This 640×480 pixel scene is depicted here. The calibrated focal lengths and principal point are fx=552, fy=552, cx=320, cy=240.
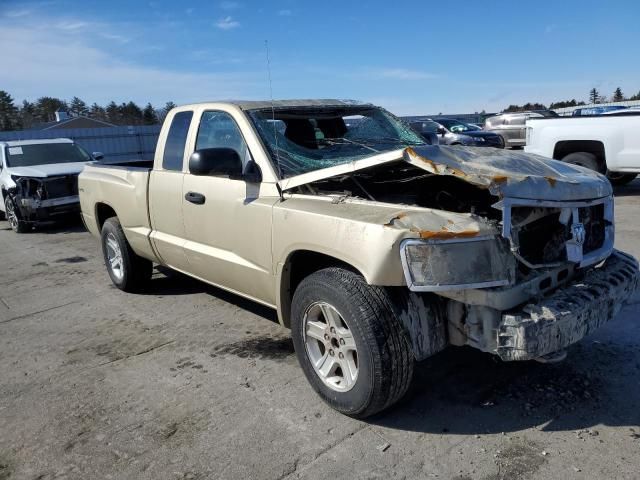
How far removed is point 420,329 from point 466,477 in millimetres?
738

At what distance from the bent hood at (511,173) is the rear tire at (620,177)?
8.86 metres

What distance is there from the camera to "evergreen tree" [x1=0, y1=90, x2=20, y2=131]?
61.3 m

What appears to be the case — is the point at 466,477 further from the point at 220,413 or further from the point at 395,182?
the point at 395,182

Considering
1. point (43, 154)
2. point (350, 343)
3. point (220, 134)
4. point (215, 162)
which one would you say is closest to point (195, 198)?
point (220, 134)

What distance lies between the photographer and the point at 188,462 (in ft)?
9.50

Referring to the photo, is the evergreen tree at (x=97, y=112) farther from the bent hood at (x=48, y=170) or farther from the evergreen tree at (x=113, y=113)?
the bent hood at (x=48, y=170)

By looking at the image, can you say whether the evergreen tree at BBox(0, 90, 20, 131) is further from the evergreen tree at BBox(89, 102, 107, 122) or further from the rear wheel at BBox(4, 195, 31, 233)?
the rear wheel at BBox(4, 195, 31, 233)

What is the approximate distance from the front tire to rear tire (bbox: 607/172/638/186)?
992 cm

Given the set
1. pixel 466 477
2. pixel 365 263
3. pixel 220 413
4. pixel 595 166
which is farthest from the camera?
pixel 595 166

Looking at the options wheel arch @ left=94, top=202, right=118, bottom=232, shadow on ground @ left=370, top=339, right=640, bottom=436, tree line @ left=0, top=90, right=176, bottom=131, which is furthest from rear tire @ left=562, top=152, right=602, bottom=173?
tree line @ left=0, top=90, right=176, bottom=131

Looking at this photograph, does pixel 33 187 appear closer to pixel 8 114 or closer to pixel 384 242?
pixel 384 242

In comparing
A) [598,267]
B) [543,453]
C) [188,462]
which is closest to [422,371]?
[543,453]

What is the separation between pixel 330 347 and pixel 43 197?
9280 mm

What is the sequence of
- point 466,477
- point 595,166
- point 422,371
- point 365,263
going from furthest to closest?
point 595,166 → point 422,371 → point 365,263 → point 466,477
